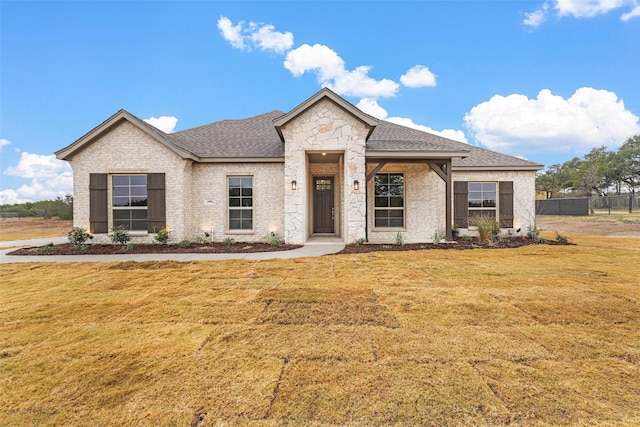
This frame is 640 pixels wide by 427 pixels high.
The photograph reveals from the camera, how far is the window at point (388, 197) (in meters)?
10.7

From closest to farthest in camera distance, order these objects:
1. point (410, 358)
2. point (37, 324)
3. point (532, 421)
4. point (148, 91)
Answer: point (532, 421)
point (410, 358)
point (37, 324)
point (148, 91)

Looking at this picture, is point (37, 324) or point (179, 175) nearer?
point (37, 324)

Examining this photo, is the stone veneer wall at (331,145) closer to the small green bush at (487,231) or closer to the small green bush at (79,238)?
the small green bush at (487,231)

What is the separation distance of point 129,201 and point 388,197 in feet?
31.2

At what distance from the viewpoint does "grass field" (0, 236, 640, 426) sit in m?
1.83

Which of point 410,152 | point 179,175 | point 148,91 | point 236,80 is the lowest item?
point 179,175

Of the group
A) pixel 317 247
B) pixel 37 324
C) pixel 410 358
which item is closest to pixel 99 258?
pixel 37 324

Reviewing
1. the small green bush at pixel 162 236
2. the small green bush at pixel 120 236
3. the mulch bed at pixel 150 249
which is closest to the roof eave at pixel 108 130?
the small green bush at pixel 162 236

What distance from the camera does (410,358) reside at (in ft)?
8.04

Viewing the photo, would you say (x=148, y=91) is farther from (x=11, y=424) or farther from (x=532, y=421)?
(x=532, y=421)

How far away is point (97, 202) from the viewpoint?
9625 mm

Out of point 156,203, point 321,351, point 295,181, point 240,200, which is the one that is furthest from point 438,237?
point 156,203

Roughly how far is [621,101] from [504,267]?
29.6m

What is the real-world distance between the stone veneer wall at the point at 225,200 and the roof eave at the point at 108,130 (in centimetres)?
123
